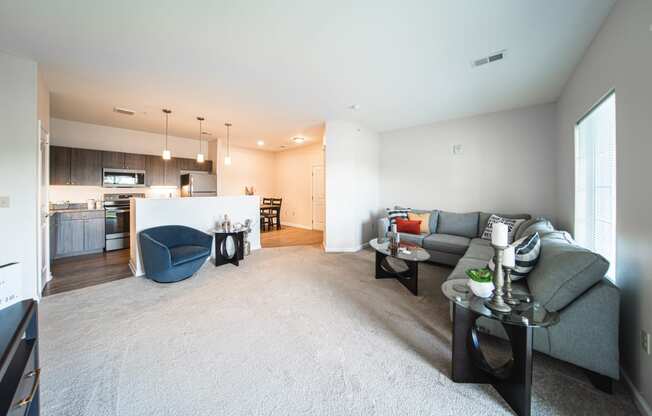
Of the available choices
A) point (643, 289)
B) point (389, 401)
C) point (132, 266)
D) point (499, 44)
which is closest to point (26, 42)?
point (132, 266)

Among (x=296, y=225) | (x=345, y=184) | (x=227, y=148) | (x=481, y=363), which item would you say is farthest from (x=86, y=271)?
(x=296, y=225)

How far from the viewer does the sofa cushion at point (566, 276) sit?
1495mm

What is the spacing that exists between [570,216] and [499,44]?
2.34m

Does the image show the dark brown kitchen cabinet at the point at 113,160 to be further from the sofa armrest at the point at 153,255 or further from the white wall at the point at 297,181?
the white wall at the point at 297,181

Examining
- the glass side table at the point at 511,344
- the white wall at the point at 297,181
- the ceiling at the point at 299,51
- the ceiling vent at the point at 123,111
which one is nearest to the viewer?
the glass side table at the point at 511,344

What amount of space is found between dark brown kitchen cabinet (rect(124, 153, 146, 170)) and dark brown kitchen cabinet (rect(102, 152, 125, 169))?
0.07 metres

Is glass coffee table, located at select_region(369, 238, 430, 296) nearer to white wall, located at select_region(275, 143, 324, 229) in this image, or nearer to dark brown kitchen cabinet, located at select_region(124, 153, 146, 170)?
white wall, located at select_region(275, 143, 324, 229)

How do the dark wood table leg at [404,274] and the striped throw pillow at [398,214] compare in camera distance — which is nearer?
the dark wood table leg at [404,274]

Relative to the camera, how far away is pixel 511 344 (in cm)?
139

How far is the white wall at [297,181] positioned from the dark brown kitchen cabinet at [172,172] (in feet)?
10.6

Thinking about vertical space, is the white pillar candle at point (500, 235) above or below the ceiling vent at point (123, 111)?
below

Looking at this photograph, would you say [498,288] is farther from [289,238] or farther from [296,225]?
[296,225]

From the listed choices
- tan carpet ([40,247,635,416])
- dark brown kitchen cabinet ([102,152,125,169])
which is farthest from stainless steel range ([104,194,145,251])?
tan carpet ([40,247,635,416])

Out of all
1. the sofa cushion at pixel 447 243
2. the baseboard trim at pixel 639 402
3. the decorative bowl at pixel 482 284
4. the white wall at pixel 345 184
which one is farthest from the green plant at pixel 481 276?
the white wall at pixel 345 184
